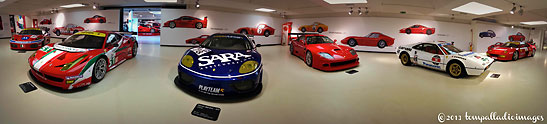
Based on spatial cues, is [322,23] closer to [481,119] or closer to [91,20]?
[481,119]

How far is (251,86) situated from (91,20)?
12859 millimetres

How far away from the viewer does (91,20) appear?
433 inches

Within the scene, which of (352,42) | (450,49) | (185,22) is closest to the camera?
(450,49)

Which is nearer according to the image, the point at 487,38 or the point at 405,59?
the point at 405,59

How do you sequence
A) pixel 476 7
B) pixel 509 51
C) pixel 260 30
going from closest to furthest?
pixel 476 7 < pixel 509 51 < pixel 260 30

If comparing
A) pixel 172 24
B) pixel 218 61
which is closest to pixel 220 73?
pixel 218 61

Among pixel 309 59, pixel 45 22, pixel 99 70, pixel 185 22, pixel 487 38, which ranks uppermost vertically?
pixel 45 22

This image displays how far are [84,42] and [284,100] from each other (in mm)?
3801

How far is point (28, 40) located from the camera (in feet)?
21.0

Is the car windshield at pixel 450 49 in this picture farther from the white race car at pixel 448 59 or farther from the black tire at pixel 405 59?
the black tire at pixel 405 59

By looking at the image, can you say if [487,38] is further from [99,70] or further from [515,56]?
[99,70]

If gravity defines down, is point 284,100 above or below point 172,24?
below

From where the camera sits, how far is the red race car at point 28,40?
6289 mm

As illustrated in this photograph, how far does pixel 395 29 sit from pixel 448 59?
559 centimetres
